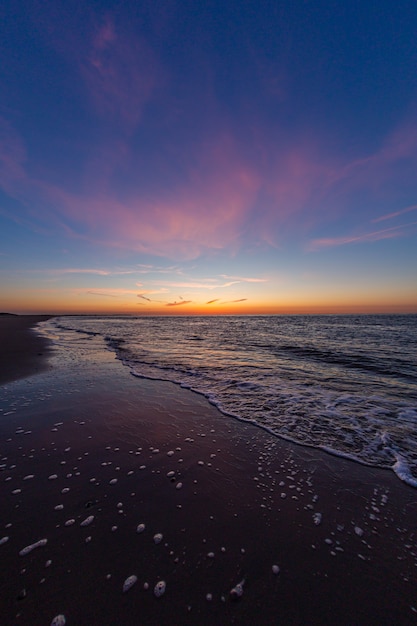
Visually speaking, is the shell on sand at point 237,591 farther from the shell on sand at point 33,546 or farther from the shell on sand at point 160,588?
the shell on sand at point 33,546

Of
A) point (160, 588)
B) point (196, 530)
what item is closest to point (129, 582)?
point (160, 588)

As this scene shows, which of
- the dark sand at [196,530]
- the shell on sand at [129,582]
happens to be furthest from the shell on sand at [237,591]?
the shell on sand at [129,582]

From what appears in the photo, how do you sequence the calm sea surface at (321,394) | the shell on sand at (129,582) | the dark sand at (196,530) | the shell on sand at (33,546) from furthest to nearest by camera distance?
the calm sea surface at (321,394) → the shell on sand at (33,546) → the shell on sand at (129,582) → the dark sand at (196,530)

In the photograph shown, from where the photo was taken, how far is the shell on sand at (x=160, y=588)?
227cm

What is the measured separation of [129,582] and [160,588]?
1.04 ft

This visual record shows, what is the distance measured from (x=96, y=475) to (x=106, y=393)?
3968 mm

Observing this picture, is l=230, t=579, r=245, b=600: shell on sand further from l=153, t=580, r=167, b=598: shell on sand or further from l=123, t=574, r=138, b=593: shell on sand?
l=123, t=574, r=138, b=593: shell on sand

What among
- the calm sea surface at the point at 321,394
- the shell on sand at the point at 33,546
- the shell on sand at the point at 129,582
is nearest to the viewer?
the shell on sand at the point at 129,582

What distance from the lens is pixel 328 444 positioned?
5.22m

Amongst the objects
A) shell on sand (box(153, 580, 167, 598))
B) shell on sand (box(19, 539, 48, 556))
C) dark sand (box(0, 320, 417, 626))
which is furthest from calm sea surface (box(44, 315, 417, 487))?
shell on sand (box(19, 539, 48, 556))

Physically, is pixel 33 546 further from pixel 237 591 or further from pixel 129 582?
pixel 237 591

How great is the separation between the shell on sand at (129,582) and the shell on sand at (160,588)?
0.23m

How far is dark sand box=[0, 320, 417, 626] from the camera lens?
7.20ft

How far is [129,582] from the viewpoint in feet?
7.73
